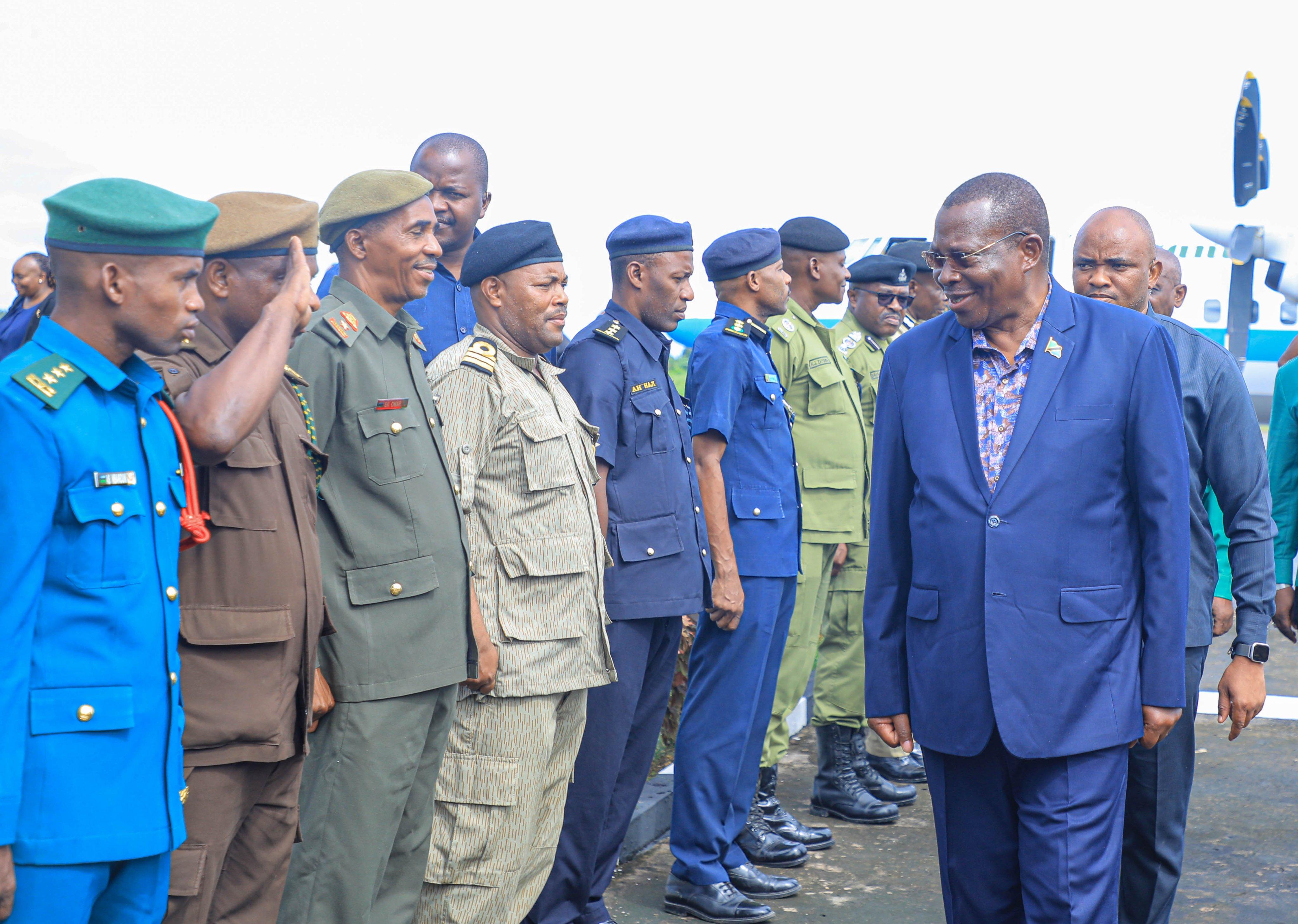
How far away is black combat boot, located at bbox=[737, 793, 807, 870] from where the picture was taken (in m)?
4.78

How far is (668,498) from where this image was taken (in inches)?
158

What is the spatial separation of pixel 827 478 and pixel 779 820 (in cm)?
149

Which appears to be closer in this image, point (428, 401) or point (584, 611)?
point (428, 401)

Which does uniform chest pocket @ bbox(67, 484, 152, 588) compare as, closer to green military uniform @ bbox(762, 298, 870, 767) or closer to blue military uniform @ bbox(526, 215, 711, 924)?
blue military uniform @ bbox(526, 215, 711, 924)

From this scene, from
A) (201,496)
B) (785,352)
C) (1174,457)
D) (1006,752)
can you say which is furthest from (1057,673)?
(785,352)

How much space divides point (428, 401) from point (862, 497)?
299 centimetres

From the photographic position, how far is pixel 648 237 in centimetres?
425

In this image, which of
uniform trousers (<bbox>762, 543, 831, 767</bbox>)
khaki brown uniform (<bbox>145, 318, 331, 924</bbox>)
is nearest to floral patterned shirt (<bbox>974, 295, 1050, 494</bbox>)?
khaki brown uniform (<bbox>145, 318, 331, 924</bbox>)

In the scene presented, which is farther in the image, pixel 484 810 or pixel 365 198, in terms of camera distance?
pixel 484 810

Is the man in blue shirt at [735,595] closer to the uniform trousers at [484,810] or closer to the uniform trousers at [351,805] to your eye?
the uniform trousers at [484,810]

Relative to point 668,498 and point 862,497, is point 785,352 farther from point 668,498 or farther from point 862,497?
point 668,498

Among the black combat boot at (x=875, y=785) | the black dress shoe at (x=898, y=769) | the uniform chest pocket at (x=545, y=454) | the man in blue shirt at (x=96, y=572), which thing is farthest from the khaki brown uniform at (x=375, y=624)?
the black dress shoe at (x=898, y=769)

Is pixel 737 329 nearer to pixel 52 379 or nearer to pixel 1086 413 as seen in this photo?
pixel 1086 413

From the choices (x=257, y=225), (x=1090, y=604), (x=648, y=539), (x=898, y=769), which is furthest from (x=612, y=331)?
(x=898, y=769)
